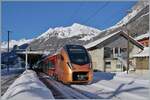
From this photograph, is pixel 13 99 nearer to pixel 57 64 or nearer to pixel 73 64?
pixel 73 64

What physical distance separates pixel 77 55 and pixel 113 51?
1589 inches

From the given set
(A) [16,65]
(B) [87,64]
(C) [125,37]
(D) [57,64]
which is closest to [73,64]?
(B) [87,64]

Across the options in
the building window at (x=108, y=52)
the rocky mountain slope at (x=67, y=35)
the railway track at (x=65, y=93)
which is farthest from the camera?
the building window at (x=108, y=52)

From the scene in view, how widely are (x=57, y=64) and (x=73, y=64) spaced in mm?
4034

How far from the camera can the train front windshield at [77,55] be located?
2688cm

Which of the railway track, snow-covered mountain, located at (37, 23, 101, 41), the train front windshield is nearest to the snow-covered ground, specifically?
the railway track

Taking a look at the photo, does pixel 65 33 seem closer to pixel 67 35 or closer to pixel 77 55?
pixel 67 35

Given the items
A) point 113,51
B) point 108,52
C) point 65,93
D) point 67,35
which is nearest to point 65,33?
point 67,35

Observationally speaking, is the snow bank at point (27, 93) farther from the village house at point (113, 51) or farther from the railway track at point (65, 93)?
the village house at point (113, 51)

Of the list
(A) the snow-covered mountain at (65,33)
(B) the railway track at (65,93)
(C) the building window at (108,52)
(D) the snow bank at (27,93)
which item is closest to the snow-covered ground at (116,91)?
(B) the railway track at (65,93)

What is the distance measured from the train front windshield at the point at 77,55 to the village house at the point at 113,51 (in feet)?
121

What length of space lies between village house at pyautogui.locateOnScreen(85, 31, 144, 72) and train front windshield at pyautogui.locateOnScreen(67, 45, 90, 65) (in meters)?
36.9

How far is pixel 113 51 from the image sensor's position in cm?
6719

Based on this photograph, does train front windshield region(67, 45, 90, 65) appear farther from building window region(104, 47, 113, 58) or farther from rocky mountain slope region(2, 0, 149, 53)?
building window region(104, 47, 113, 58)
